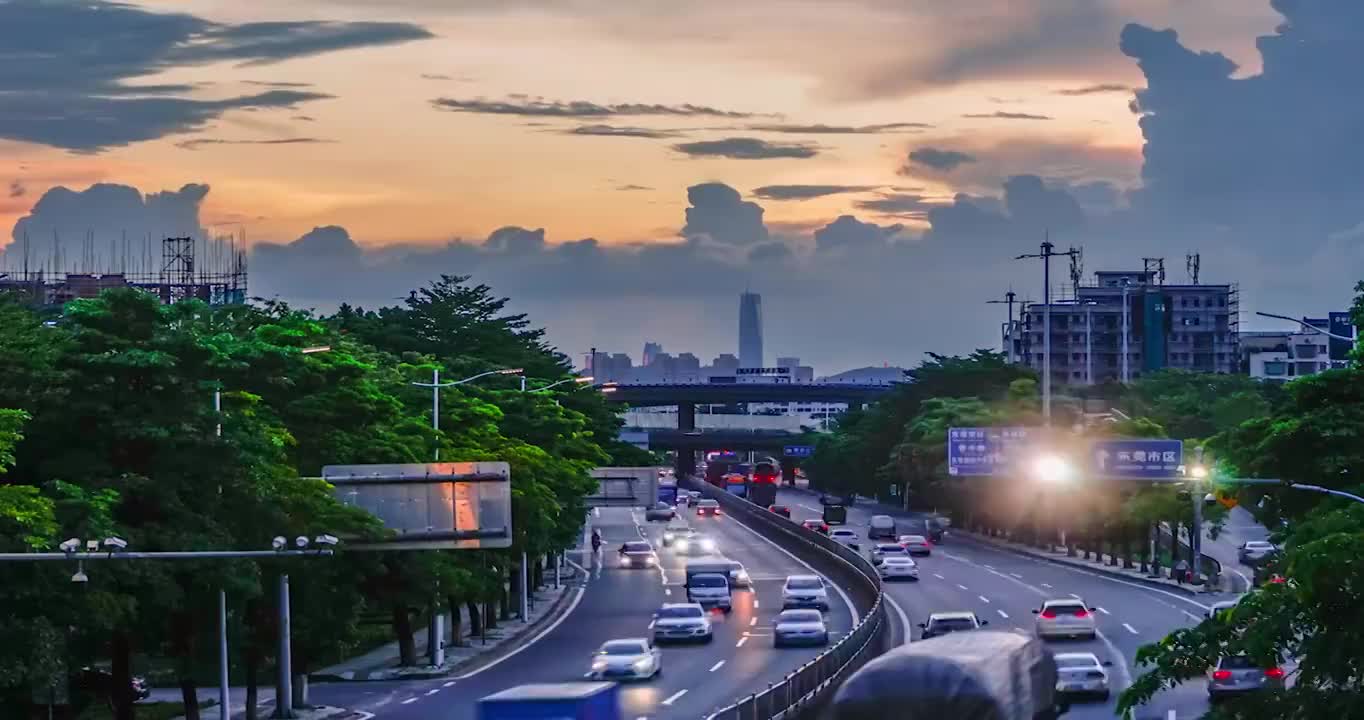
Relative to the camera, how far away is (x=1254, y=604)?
30547 millimetres

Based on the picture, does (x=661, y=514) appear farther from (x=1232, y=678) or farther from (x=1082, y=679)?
(x=1232, y=678)

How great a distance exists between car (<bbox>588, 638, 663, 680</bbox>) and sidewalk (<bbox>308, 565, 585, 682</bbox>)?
7915 millimetres

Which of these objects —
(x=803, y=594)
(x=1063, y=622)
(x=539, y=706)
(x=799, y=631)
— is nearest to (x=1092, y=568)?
(x=803, y=594)

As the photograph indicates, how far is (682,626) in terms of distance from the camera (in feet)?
241

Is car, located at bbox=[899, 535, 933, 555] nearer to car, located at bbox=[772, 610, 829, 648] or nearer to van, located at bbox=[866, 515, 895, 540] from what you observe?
van, located at bbox=[866, 515, 895, 540]

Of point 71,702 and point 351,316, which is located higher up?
point 351,316

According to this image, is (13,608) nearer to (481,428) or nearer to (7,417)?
(7,417)

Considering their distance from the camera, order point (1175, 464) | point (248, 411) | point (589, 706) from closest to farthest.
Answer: point (589, 706), point (248, 411), point (1175, 464)

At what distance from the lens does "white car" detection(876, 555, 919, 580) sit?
9881 centimetres

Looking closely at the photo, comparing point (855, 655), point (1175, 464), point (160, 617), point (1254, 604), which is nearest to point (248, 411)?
point (160, 617)

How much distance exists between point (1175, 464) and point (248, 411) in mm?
38185

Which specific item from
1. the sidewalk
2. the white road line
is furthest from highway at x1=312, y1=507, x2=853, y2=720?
the sidewalk

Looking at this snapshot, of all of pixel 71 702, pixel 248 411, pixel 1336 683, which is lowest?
pixel 71 702

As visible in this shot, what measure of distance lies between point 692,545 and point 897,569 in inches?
1133
